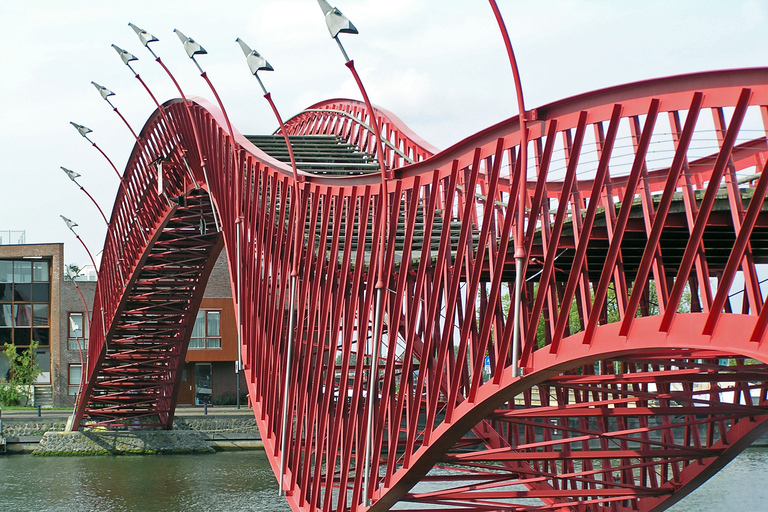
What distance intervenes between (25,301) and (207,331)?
1485 cm

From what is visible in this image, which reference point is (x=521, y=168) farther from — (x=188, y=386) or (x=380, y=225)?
(x=188, y=386)

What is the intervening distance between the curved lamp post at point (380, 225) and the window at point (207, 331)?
159ft

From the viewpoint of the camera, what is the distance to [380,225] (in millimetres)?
19078

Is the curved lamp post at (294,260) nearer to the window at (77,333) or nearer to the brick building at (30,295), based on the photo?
the window at (77,333)

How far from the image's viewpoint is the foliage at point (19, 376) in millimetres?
65438

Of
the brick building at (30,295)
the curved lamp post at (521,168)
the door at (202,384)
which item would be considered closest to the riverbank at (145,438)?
the door at (202,384)

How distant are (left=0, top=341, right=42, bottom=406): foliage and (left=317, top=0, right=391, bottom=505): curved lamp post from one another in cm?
5157

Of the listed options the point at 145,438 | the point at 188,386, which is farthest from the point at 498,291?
the point at 188,386

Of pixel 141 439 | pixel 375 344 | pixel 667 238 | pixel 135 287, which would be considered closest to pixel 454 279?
pixel 375 344

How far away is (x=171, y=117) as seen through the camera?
38.8 m

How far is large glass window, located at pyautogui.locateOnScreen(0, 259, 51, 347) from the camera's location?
2837 inches

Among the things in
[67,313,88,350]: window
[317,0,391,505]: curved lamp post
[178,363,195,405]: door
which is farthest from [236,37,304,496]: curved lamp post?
[67,313,88,350]: window

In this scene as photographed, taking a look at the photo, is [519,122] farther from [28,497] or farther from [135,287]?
[135,287]

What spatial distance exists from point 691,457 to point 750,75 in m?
12.4
